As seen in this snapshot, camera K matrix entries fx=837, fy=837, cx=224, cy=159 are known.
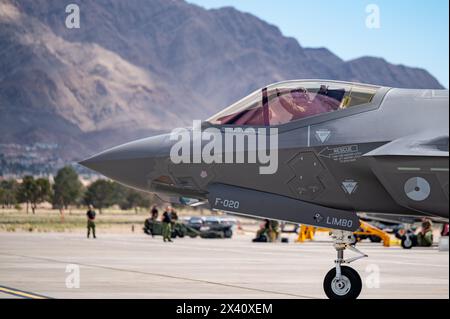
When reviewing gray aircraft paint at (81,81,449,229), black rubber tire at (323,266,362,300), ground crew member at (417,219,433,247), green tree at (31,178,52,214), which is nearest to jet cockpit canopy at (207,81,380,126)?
gray aircraft paint at (81,81,449,229)

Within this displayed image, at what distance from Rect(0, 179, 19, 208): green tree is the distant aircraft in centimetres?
350

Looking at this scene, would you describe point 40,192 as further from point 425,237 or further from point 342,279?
point 425,237

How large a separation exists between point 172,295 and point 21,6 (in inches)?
372

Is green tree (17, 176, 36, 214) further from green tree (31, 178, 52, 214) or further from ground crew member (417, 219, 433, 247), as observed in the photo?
→ ground crew member (417, 219, 433, 247)

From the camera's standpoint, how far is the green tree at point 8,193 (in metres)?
14.6

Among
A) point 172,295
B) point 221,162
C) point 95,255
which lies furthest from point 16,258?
point 221,162

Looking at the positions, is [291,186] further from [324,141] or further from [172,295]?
[172,295]

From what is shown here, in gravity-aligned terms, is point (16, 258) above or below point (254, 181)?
below

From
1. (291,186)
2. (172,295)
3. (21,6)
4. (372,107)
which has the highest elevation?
(21,6)

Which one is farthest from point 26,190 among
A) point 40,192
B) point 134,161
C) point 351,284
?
point 351,284

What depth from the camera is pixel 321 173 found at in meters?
10.8

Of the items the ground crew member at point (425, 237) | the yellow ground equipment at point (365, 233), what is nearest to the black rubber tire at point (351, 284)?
the ground crew member at point (425, 237)

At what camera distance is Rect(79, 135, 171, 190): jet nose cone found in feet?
37.6

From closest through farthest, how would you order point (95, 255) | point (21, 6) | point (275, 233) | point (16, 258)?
point (21, 6)
point (16, 258)
point (95, 255)
point (275, 233)
